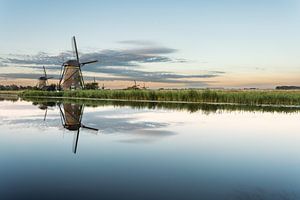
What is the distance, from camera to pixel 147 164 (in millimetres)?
7473

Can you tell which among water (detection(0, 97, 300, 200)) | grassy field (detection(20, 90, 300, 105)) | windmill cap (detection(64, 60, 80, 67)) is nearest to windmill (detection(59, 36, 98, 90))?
windmill cap (detection(64, 60, 80, 67))

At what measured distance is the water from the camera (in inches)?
216

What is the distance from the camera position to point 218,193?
5.44m

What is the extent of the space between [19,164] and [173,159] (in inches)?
134

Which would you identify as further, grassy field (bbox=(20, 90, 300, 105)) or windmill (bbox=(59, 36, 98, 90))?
windmill (bbox=(59, 36, 98, 90))

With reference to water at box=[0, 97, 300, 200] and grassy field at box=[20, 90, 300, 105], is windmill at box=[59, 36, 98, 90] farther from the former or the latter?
water at box=[0, 97, 300, 200]

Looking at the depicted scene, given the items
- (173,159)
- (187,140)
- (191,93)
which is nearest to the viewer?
(173,159)

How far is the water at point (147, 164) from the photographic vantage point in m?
5.49

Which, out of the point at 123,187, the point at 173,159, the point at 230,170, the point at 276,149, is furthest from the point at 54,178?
the point at 276,149

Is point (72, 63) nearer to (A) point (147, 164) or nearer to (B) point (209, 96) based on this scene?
(B) point (209, 96)

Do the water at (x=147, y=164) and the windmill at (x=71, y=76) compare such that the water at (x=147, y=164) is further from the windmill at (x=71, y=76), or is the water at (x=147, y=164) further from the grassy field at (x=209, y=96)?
the windmill at (x=71, y=76)

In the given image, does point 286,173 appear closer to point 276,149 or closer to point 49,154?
point 276,149

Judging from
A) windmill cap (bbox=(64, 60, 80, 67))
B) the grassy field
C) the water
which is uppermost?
windmill cap (bbox=(64, 60, 80, 67))

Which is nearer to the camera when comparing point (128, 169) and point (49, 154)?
point (128, 169)
